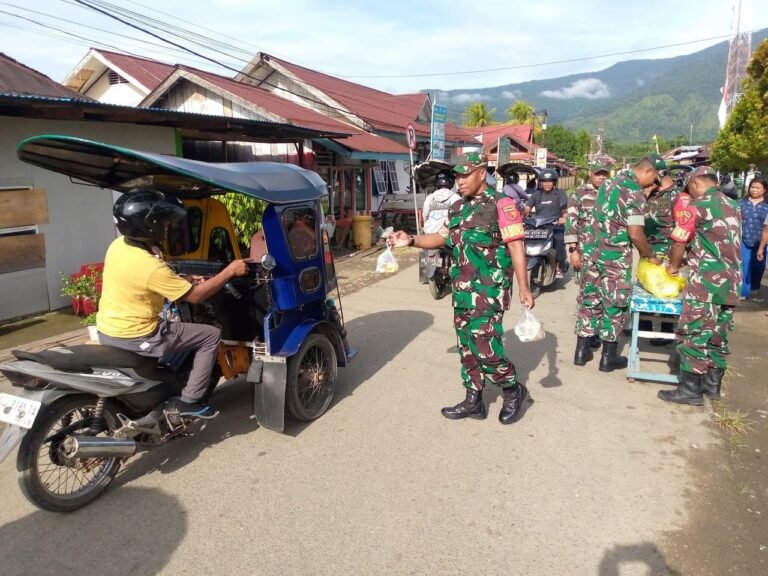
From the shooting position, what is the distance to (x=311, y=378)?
4301 millimetres

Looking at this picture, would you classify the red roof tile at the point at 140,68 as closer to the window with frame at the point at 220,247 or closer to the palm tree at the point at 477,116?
the window with frame at the point at 220,247

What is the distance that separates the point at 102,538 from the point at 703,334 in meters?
4.53

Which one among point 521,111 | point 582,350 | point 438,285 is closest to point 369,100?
point 438,285

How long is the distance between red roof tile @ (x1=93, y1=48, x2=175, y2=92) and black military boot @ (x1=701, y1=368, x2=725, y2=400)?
55.4 ft

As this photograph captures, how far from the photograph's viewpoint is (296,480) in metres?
3.46

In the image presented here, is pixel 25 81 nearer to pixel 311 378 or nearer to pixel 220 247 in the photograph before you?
pixel 220 247

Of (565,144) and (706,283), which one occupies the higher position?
(565,144)

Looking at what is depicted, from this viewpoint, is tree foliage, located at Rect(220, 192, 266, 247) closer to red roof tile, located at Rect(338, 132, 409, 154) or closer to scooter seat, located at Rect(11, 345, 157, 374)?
red roof tile, located at Rect(338, 132, 409, 154)

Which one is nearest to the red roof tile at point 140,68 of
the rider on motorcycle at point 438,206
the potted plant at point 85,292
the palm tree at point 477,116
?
the potted plant at point 85,292

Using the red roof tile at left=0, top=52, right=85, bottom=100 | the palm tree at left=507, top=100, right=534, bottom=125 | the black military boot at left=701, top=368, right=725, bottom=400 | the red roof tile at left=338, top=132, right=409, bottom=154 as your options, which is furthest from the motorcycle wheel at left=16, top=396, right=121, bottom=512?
the palm tree at left=507, top=100, right=534, bottom=125

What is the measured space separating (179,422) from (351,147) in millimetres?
10933

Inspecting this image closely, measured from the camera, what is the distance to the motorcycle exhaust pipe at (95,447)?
303cm

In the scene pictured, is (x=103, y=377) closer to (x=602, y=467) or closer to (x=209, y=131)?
(x=602, y=467)

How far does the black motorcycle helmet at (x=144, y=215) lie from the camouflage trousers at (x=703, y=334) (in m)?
4.06
